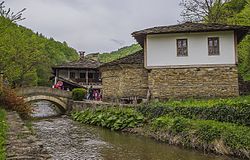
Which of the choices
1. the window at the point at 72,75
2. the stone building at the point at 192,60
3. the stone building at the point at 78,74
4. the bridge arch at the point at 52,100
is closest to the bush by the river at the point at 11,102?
the bridge arch at the point at 52,100

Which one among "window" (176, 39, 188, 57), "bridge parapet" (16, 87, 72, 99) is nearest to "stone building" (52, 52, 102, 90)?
"bridge parapet" (16, 87, 72, 99)

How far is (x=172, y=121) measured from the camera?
37.6 feet

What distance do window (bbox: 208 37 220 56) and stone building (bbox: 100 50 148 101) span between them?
4.40 m

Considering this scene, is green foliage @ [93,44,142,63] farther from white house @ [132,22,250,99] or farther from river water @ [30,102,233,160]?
river water @ [30,102,233,160]

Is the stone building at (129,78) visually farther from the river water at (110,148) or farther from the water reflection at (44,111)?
the water reflection at (44,111)

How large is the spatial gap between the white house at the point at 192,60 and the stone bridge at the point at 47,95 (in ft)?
33.2

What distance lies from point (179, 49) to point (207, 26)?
2.22m

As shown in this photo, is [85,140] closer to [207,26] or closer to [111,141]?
[111,141]

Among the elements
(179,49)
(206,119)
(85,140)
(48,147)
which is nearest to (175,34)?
(179,49)

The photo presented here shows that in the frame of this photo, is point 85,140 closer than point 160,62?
Yes

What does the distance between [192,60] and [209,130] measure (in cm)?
902

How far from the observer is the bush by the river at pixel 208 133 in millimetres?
8289

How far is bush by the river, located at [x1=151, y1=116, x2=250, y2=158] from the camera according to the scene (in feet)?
27.2

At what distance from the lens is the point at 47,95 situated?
24750mm
